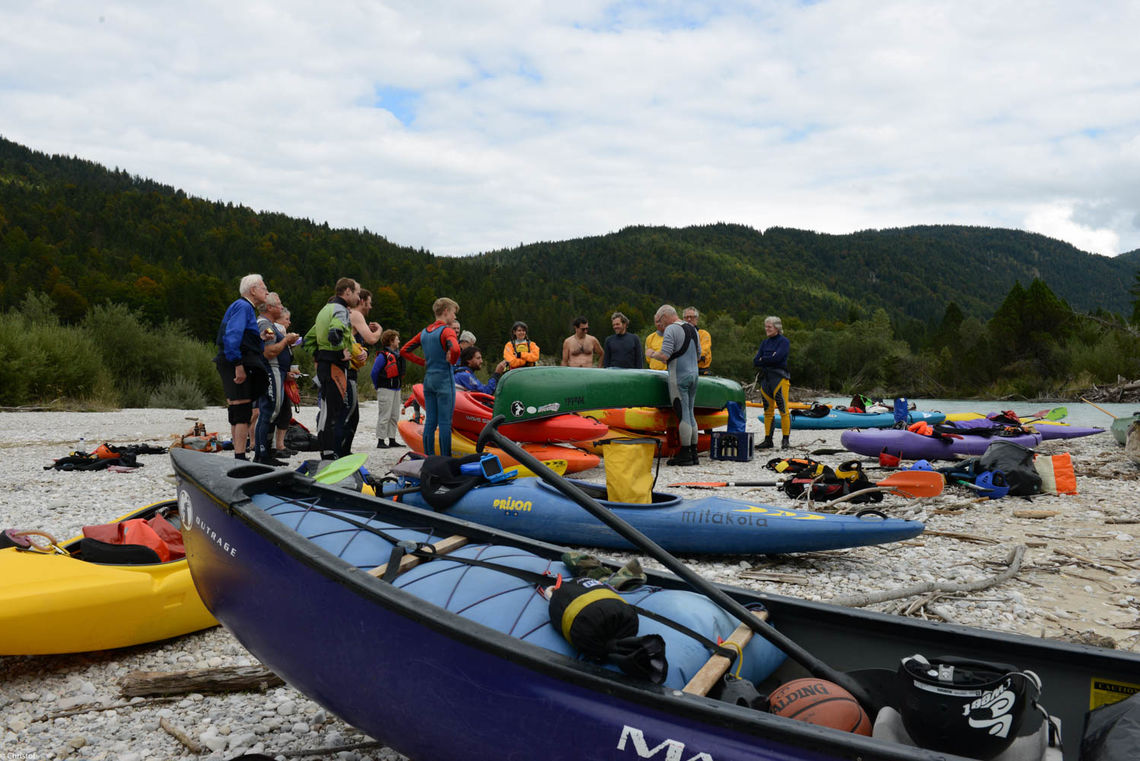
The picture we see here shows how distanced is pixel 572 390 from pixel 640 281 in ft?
337

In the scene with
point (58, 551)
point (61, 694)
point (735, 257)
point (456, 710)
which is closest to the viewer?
point (456, 710)

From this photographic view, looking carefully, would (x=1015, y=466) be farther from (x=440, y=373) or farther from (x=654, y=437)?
(x=440, y=373)

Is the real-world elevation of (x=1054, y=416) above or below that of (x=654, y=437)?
above

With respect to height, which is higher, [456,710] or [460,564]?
[460,564]

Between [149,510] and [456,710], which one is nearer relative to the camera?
[456,710]

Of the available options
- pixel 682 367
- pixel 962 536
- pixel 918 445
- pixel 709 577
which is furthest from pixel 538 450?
pixel 918 445

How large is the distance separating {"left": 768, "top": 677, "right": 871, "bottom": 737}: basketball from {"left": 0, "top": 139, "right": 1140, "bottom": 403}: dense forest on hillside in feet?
65.8

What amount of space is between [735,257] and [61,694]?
126 m

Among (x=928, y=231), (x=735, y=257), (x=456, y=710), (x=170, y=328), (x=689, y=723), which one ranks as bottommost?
(x=456, y=710)

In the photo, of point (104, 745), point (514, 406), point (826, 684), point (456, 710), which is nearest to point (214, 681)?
point (104, 745)

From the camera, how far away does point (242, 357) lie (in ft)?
21.1

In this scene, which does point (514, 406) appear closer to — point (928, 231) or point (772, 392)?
point (772, 392)

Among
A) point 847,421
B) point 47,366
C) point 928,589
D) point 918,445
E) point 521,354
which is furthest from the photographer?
point 47,366

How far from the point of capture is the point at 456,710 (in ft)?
6.47
